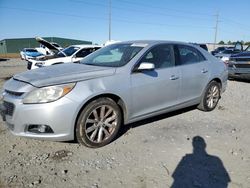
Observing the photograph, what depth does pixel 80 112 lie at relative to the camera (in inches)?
142

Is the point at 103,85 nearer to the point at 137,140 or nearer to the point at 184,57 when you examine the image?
the point at 137,140

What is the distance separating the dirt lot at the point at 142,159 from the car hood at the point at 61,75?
1.03m

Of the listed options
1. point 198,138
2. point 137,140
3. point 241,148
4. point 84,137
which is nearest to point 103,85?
point 84,137

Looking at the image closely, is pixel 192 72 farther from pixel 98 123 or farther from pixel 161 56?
pixel 98 123

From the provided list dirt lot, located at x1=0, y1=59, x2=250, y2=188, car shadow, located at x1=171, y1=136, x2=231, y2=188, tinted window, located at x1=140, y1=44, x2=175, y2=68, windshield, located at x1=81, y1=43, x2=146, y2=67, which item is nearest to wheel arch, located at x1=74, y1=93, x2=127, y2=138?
dirt lot, located at x1=0, y1=59, x2=250, y2=188

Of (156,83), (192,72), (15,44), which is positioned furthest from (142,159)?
(15,44)

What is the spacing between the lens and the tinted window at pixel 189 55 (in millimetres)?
5039

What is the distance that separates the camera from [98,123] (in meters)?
3.84

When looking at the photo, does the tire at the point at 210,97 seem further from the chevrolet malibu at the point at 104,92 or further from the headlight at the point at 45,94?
the headlight at the point at 45,94

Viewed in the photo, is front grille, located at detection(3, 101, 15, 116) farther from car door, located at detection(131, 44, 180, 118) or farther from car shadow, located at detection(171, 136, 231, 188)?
car shadow, located at detection(171, 136, 231, 188)

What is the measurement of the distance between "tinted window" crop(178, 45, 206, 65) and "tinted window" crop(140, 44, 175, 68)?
0.29 metres

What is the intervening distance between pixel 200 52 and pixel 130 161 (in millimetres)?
3168

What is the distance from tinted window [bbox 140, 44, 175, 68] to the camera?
4466mm

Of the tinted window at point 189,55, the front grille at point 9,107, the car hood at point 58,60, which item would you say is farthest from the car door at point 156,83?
the car hood at point 58,60
